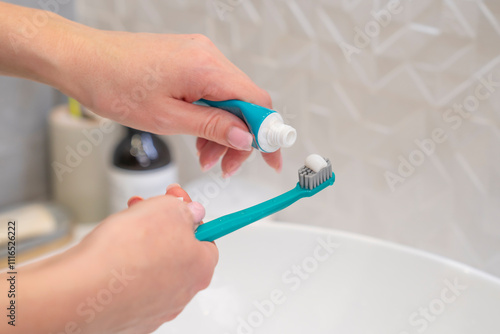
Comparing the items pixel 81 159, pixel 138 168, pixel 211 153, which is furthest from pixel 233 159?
pixel 81 159

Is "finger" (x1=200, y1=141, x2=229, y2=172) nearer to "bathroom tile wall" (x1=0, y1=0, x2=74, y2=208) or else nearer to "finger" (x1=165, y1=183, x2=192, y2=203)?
"finger" (x1=165, y1=183, x2=192, y2=203)

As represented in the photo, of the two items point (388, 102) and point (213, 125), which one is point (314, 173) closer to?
point (213, 125)

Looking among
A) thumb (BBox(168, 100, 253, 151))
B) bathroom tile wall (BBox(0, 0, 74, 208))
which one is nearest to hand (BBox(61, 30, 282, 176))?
thumb (BBox(168, 100, 253, 151))

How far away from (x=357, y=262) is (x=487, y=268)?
0.62ft

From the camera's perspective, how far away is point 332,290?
623mm

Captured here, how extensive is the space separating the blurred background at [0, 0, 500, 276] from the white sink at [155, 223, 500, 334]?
5.4 inches

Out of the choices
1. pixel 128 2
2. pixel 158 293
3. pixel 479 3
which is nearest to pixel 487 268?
pixel 479 3

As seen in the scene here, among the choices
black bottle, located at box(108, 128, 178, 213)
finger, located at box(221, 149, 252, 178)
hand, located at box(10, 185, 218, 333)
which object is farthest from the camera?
black bottle, located at box(108, 128, 178, 213)

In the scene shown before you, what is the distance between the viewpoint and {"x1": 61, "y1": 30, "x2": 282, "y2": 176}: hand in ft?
1.78

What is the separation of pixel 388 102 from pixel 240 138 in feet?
0.83


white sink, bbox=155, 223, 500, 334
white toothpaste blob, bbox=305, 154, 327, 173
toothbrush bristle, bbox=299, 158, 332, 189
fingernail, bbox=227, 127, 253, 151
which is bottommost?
white sink, bbox=155, 223, 500, 334

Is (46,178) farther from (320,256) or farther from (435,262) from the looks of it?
(435,262)

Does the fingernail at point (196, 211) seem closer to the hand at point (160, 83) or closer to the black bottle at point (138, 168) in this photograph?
the hand at point (160, 83)

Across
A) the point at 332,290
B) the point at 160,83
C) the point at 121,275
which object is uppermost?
the point at 160,83
